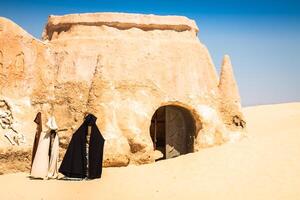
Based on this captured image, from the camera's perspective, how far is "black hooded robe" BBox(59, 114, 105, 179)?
983cm

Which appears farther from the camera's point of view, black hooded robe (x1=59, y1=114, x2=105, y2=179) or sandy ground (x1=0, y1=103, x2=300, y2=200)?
black hooded robe (x1=59, y1=114, x2=105, y2=179)

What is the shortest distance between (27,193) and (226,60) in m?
8.35

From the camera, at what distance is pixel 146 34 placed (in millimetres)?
12953

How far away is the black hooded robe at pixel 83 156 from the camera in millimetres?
9828

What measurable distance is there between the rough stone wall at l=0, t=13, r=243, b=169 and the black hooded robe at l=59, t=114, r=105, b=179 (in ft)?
2.88

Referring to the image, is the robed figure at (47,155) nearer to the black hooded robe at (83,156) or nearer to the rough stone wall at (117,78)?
the black hooded robe at (83,156)

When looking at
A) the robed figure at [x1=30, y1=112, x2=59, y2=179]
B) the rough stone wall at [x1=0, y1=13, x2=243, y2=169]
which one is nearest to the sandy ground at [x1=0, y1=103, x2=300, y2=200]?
the robed figure at [x1=30, y1=112, x2=59, y2=179]

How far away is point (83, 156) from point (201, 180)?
9.40 feet

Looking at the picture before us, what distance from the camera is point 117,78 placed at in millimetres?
11859

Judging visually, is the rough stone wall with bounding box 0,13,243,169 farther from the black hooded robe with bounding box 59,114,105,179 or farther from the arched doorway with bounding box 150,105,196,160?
the black hooded robe with bounding box 59,114,105,179

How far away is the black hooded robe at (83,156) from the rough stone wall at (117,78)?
879mm

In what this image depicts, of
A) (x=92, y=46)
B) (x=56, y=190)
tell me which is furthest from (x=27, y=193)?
(x=92, y=46)

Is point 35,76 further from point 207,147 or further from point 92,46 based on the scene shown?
point 207,147

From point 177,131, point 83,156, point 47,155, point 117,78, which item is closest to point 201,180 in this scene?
point 83,156
